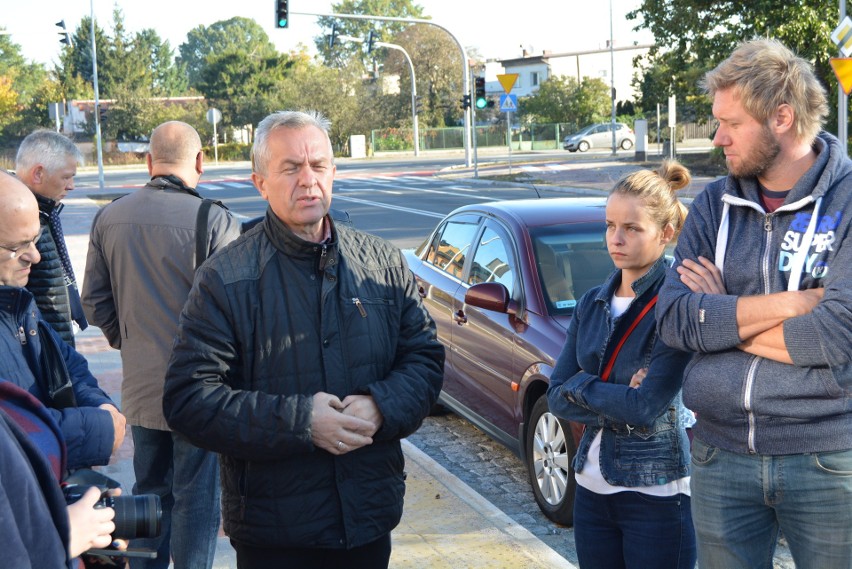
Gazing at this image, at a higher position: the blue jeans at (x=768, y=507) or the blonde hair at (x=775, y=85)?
the blonde hair at (x=775, y=85)

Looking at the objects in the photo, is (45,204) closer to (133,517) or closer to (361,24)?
(133,517)

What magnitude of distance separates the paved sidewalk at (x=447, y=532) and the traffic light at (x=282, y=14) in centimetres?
2657

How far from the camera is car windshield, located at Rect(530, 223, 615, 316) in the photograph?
5.43 m

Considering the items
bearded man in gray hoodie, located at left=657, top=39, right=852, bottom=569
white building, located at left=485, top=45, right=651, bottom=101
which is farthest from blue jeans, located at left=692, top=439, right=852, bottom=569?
white building, located at left=485, top=45, right=651, bottom=101

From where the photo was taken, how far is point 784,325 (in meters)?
2.55

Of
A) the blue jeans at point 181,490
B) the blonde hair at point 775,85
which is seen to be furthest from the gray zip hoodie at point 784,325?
the blue jeans at point 181,490

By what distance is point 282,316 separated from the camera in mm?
2787

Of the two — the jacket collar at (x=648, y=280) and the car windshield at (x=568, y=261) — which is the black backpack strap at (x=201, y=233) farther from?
the car windshield at (x=568, y=261)

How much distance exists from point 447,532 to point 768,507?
2.08m

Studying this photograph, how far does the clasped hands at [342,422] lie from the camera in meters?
2.69

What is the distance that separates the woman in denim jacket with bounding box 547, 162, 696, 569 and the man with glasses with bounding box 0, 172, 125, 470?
60.4 inches

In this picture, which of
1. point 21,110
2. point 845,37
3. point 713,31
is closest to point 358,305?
point 845,37

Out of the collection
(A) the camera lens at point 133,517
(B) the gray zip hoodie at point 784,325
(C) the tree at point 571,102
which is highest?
A: (C) the tree at point 571,102

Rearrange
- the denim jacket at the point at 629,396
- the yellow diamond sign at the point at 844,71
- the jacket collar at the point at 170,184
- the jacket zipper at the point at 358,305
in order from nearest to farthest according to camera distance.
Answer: the jacket zipper at the point at 358,305 < the denim jacket at the point at 629,396 < the jacket collar at the point at 170,184 < the yellow diamond sign at the point at 844,71
